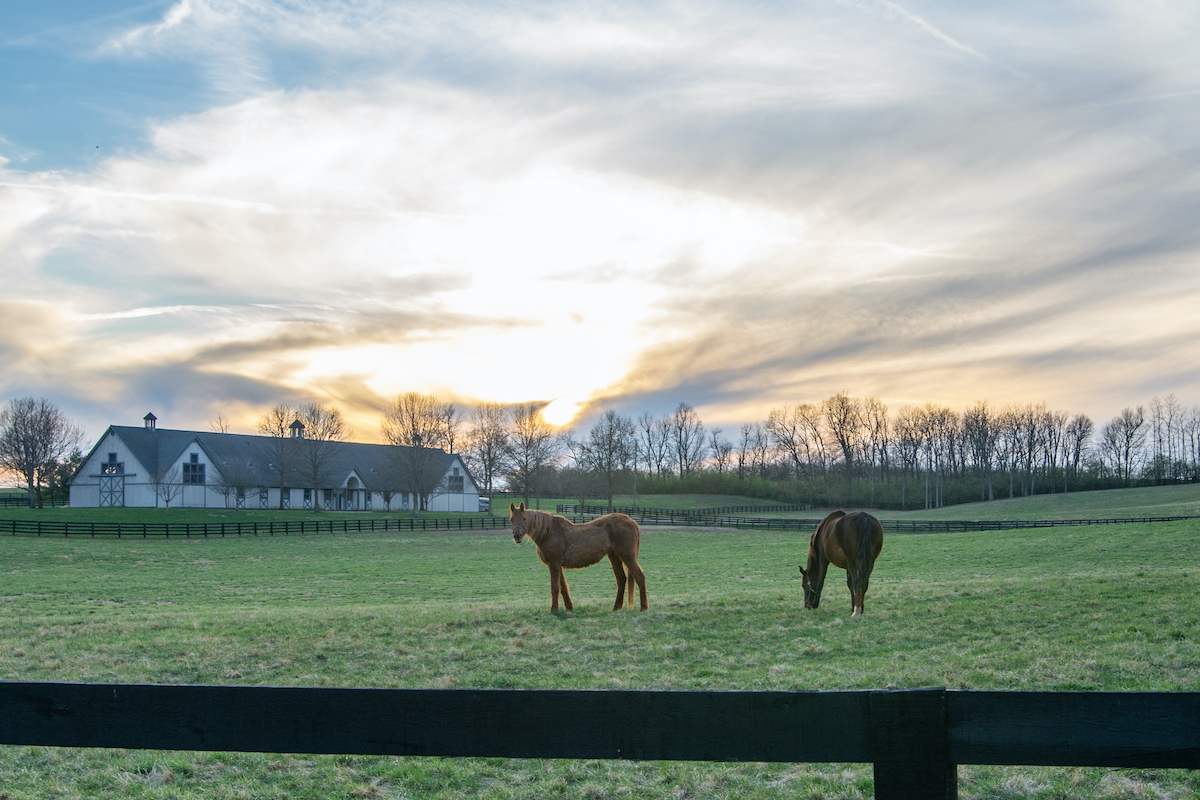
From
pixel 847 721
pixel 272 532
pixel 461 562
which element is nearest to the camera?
pixel 847 721

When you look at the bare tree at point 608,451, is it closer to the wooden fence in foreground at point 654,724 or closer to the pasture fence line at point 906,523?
the pasture fence line at point 906,523

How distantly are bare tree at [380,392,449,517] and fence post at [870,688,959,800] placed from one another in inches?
2879

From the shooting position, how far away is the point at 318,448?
250 feet

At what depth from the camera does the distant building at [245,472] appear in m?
69.9

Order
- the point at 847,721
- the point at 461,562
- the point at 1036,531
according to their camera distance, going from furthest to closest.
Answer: the point at 1036,531, the point at 461,562, the point at 847,721

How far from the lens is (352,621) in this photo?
1262 cm

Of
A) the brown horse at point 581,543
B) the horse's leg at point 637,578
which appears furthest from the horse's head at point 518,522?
the horse's leg at point 637,578

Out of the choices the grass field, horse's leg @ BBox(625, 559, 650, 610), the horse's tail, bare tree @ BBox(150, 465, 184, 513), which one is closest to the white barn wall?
bare tree @ BBox(150, 465, 184, 513)

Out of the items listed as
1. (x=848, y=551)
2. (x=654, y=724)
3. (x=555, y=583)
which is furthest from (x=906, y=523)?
(x=654, y=724)

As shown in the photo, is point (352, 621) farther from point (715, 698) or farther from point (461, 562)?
point (461, 562)

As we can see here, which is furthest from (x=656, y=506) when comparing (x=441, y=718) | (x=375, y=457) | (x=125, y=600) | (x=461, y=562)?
(x=441, y=718)

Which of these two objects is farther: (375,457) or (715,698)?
(375,457)

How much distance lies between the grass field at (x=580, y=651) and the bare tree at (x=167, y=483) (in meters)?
49.9

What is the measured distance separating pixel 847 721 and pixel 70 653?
1103 centimetres
